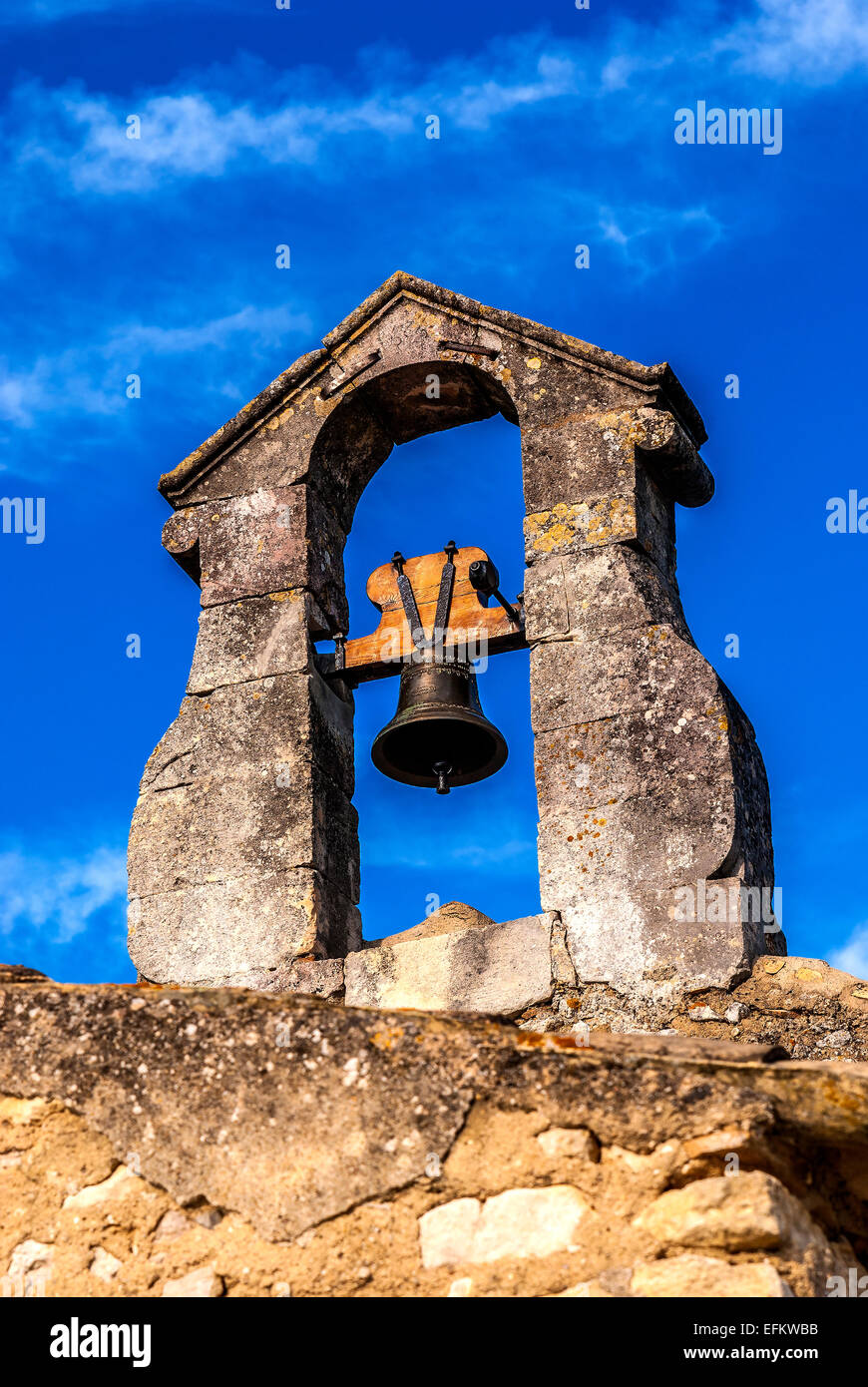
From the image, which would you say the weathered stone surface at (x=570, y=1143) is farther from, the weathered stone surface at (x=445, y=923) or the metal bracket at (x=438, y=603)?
the metal bracket at (x=438, y=603)

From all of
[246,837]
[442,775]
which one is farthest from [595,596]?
[246,837]

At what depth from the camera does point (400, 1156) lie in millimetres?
2854

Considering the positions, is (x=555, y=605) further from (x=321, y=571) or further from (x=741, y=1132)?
(x=741, y=1132)

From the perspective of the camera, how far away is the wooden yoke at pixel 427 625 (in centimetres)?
623

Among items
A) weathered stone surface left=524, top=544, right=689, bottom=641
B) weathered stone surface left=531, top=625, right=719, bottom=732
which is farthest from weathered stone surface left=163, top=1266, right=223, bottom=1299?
weathered stone surface left=524, top=544, right=689, bottom=641

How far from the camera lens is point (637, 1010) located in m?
Result: 5.18

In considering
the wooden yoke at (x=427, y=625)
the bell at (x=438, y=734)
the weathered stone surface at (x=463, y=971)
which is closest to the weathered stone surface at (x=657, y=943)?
the weathered stone surface at (x=463, y=971)

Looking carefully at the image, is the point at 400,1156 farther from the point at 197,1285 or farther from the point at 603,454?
the point at 603,454

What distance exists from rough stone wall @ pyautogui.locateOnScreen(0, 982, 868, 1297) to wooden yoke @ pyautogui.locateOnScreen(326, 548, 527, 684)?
3270 mm

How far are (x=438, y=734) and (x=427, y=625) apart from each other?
1.41 feet

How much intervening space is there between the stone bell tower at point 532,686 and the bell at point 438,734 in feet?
0.75

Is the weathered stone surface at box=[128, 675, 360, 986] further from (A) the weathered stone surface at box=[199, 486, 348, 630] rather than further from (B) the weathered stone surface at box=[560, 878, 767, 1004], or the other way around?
(B) the weathered stone surface at box=[560, 878, 767, 1004]

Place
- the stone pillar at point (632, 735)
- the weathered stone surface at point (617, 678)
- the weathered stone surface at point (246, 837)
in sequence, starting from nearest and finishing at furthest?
→ the stone pillar at point (632, 735) < the weathered stone surface at point (617, 678) < the weathered stone surface at point (246, 837)

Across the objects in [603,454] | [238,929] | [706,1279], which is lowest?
[706,1279]
